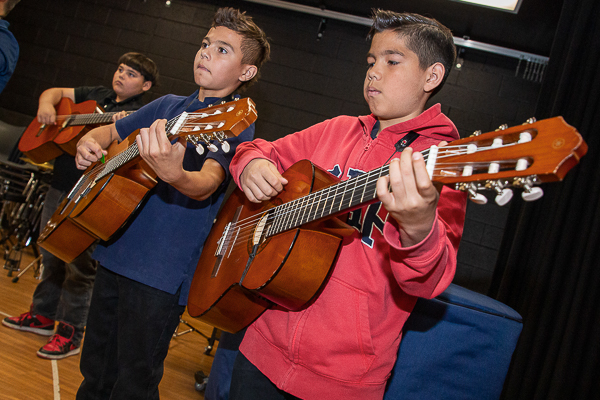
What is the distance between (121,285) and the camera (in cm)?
151

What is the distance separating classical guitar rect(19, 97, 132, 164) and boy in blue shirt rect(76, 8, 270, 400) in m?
1.66

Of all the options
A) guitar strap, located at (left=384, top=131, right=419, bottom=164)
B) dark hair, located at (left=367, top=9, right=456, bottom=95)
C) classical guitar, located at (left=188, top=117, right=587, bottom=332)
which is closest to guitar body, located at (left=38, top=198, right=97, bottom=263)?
classical guitar, located at (left=188, top=117, right=587, bottom=332)

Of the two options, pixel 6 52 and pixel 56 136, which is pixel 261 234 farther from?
pixel 56 136

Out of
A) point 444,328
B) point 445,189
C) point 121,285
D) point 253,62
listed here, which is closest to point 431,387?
point 444,328

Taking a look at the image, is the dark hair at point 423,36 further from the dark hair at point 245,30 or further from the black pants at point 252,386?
the black pants at point 252,386

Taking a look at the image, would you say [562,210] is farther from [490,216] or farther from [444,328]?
[490,216]

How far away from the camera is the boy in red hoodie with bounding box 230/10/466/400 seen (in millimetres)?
899

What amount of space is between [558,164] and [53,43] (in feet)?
20.5

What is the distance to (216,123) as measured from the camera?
125 cm

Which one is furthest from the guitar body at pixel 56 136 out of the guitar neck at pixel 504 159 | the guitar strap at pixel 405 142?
the guitar neck at pixel 504 159

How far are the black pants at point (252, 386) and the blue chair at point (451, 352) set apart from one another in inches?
20.0

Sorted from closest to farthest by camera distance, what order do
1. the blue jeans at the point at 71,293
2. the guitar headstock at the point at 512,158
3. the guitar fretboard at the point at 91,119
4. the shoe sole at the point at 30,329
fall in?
the guitar headstock at the point at 512,158 < the blue jeans at the point at 71,293 < the shoe sole at the point at 30,329 < the guitar fretboard at the point at 91,119

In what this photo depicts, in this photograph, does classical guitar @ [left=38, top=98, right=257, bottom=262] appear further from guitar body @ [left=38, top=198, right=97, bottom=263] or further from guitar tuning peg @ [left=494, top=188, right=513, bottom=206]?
guitar tuning peg @ [left=494, top=188, right=513, bottom=206]

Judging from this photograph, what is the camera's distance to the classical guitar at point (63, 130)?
3045 millimetres
